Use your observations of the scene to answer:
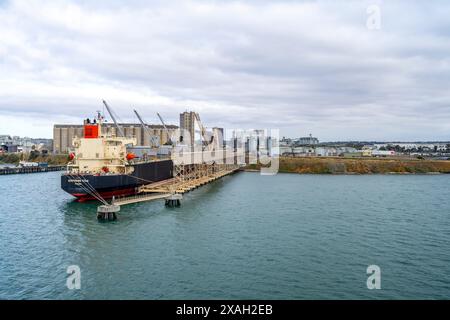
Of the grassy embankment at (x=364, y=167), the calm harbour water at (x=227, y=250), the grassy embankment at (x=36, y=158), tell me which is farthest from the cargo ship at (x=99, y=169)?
the grassy embankment at (x=36, y=158)

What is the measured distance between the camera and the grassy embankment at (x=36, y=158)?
126950 millimetres

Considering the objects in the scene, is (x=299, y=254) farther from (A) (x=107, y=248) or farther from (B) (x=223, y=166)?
(B) (x=223, y=166)

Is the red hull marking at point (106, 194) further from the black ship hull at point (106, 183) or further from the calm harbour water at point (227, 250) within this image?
the calm harbour water at point (227, 250)

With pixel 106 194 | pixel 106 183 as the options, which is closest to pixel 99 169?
pixel 106 194

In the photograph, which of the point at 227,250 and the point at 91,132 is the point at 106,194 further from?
the point at 227,250

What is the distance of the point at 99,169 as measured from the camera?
1690 inches

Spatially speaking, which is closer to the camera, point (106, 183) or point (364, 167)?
point (106, 183)

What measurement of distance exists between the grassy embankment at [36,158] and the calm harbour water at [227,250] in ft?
302

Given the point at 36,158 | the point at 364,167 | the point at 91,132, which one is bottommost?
the point at 364,167

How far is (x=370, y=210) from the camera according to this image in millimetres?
38406

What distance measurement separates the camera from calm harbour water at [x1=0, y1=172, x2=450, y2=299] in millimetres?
17750

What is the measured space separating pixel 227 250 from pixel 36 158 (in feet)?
431

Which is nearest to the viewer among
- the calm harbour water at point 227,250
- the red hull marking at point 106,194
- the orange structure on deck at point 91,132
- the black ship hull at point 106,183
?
the calm harbour water at point 227,250

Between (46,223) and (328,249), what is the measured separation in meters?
23.0
